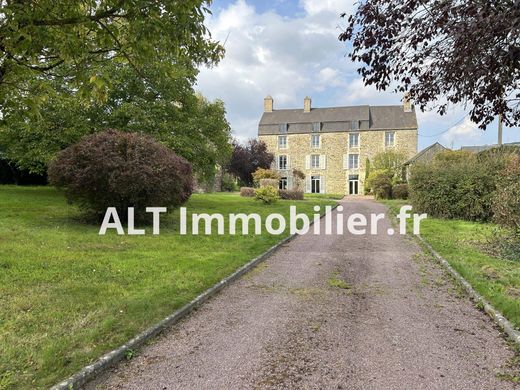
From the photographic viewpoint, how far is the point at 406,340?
420 cm

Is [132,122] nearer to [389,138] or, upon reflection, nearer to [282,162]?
[282,162]

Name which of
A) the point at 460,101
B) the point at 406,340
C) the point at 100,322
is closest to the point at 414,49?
the point at 460,101

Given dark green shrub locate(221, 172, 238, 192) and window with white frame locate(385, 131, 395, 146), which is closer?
dark green shrub locate(221, 172, 238, 192)

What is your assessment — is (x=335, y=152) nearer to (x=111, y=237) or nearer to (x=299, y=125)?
(x=299, y=125)

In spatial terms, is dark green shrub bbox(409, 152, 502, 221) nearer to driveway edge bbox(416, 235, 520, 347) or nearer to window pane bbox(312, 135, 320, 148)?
driveway edge bbox(416, 235, 520, 347)

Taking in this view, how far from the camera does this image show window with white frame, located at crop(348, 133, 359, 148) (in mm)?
50250

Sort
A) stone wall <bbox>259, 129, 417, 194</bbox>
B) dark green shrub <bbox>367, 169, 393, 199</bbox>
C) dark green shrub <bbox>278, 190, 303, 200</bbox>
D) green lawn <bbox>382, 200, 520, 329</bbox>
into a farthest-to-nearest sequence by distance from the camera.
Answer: stone wall <bbox>259, 129, 417, 194</bbox> → dark green shrub <bbox>367, 169, 393, 199</bbox> → dark green shrub <bbox>278, 190, 303, 200</bbox> → green lawn <bbox>382, 200, 520, 329</bbox>

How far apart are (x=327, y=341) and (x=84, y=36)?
4129mm

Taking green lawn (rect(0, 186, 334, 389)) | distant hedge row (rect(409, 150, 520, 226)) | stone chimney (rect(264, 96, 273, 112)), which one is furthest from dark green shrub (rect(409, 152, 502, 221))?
stone chimney (rect(264, 96, 273, 112))

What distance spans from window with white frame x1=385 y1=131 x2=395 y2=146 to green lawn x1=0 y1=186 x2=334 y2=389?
4114cm

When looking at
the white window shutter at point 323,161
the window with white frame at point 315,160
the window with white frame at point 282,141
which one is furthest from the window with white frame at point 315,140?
the window with white frame at point 282,141

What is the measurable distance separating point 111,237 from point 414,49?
26.6ft

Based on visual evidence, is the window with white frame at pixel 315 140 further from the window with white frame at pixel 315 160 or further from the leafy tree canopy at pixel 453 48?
the leafy tree canopy at pixel 453 48

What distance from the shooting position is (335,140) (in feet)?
168
